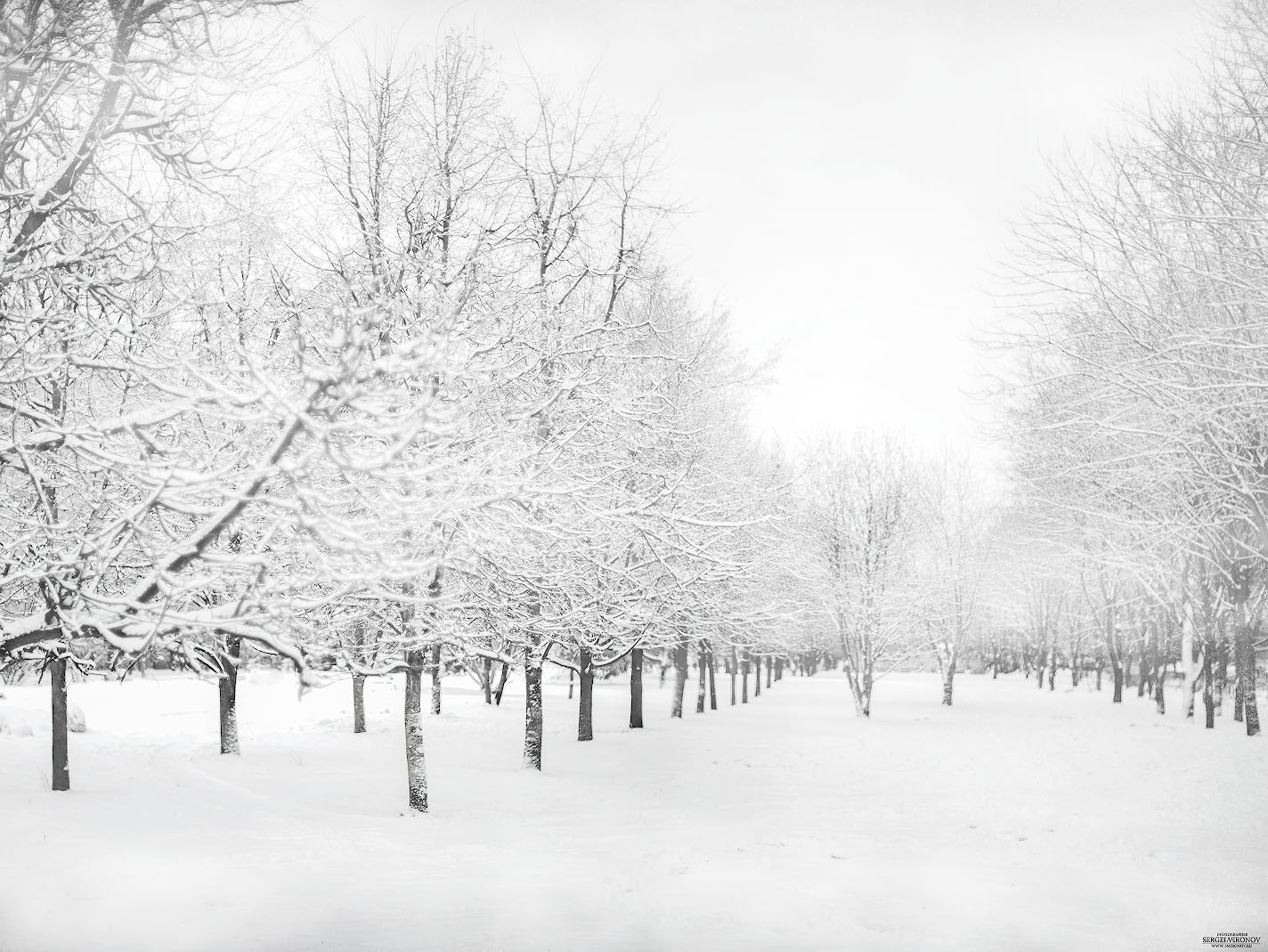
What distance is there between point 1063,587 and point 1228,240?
29.2 metres

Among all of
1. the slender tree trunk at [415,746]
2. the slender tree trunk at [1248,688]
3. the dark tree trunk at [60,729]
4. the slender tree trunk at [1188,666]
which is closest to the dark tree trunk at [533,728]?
the slender tree trunk at [415,746]

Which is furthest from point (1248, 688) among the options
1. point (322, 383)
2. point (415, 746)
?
point (322, 383)

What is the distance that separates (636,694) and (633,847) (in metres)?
13.1

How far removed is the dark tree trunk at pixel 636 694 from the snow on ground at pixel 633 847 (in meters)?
3.51

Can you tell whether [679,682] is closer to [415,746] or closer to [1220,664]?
[415,746]

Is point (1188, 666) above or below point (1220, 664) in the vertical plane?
above

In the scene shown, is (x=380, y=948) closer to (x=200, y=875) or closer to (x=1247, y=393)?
(x=200, y=875)

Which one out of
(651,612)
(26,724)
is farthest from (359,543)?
(26,724)

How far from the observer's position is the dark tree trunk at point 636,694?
2141 centimetres

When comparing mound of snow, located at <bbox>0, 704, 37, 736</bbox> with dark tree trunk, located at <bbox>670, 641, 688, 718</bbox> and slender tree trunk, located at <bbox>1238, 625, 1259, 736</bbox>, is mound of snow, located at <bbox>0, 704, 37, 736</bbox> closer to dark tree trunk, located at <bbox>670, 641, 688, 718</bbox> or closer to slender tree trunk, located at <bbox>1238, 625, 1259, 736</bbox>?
dark tree trunk, located at <bbox>670, 641, 688, 718</bbox>

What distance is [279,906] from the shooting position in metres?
6.36

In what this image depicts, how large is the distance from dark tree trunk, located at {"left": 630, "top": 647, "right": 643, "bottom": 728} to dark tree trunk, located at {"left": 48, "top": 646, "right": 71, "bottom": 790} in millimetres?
12942

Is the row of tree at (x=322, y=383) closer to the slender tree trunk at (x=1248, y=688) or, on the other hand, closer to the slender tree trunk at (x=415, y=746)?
the slender tree trunk at (x=415, y=746)

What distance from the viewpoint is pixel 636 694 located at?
2178 centimetres
